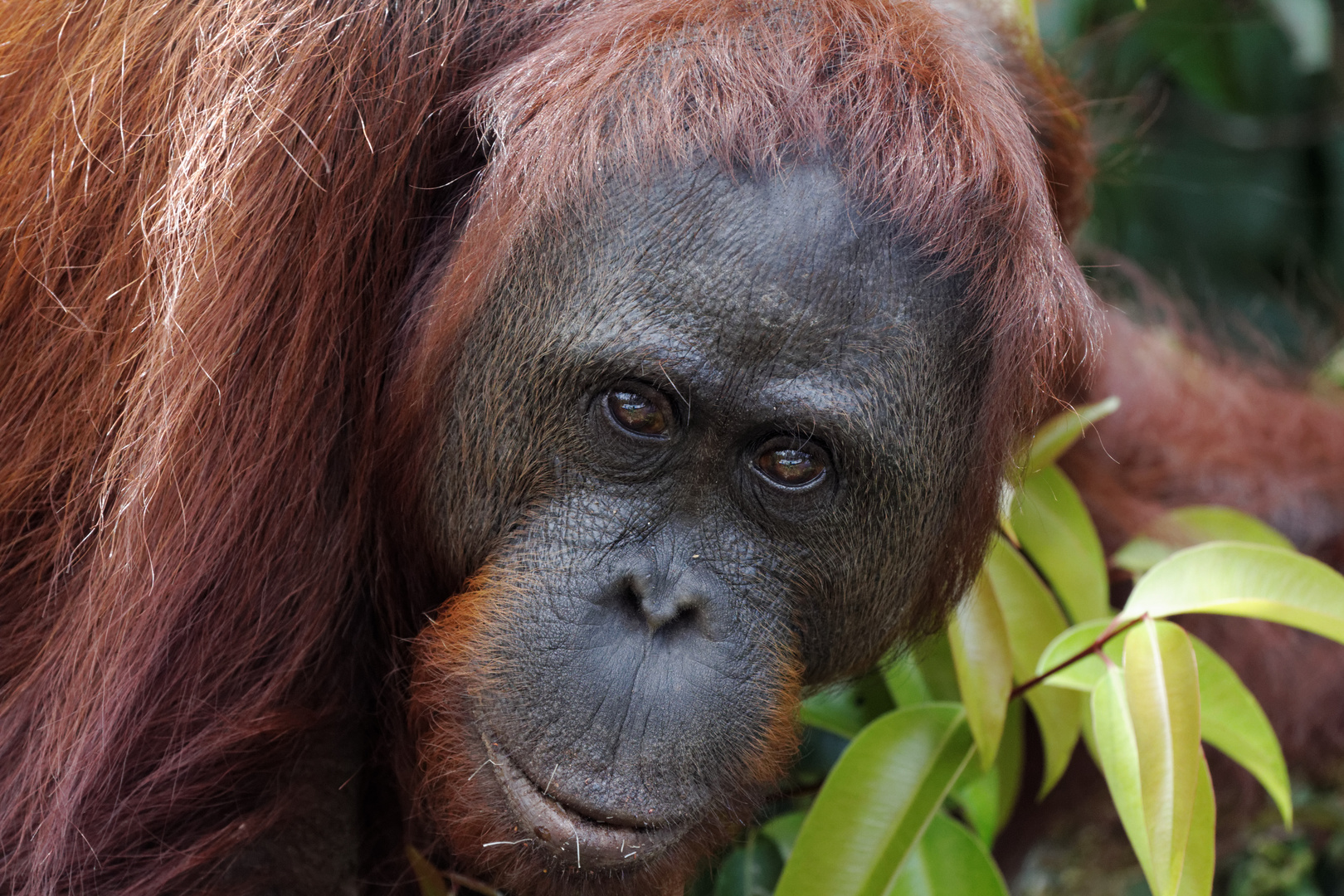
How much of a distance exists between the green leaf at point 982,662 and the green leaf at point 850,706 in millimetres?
230

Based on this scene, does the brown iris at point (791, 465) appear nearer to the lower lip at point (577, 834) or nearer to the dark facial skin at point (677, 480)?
the dark facial skin at point (677, 480)

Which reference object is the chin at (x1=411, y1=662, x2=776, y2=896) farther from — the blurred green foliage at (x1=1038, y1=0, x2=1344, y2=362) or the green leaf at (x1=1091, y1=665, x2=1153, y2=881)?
the blurred green foliage at (x1=1038, y1=0, x2=1344, y2=362)

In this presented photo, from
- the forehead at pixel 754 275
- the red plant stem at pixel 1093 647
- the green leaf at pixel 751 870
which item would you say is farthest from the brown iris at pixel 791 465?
the green leaf at pixel 751 870

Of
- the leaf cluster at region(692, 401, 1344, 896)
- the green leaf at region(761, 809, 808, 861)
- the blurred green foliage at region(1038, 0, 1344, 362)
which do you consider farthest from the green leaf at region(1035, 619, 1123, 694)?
the blurred green foliage at region(1038, 0, 1344, 362)

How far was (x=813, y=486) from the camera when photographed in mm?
1595

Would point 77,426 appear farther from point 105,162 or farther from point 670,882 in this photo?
point 670,882

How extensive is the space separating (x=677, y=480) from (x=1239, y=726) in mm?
859

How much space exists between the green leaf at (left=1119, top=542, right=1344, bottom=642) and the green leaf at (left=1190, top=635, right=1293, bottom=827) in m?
0.13

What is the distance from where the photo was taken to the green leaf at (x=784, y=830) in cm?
207

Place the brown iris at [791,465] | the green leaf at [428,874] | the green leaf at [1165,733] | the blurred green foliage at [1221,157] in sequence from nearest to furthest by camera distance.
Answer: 1. the green leaf at [1165,733]
2. the brown iris at [791,465]
3. the green leaf at [428,874]
4. the blurred green foliage at [1221,157]

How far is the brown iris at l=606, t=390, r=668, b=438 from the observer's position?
155 centimetres

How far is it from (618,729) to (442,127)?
79 cm

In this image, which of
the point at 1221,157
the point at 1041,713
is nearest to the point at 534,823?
the point at 1041,713

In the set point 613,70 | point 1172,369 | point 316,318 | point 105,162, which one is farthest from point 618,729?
point 1172,369
